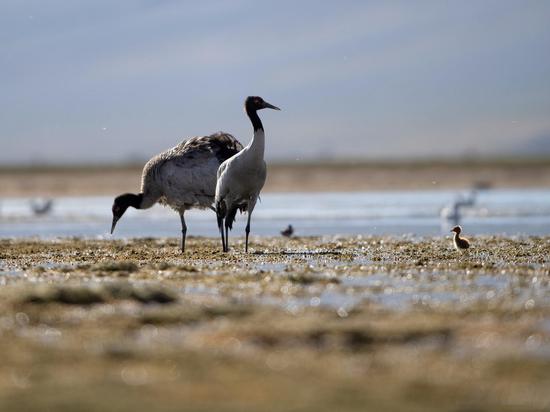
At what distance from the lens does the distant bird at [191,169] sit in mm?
21047

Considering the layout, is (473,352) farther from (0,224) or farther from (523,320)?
(0,224)

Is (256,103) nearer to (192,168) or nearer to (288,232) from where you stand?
(192,168)

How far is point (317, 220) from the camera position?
3422 cm

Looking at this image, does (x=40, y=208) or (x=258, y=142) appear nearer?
(x=258, y=142)

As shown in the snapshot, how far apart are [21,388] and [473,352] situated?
3723 millimetres

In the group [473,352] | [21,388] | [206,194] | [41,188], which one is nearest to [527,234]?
[206,194]

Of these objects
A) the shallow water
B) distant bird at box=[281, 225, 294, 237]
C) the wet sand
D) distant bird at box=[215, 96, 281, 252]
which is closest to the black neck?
distant bird at box=[215, 96, 281, 252]

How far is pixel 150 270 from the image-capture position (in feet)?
51.1

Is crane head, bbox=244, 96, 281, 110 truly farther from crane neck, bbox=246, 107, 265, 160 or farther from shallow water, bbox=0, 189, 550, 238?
shallow water, bbox=0, 189, 550, 238

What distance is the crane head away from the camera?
1980cm

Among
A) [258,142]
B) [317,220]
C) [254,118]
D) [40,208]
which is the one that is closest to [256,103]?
[254,118]

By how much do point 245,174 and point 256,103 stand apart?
171cm

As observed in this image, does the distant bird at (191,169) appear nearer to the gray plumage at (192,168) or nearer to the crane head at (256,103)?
the gray plumage at (192,168)

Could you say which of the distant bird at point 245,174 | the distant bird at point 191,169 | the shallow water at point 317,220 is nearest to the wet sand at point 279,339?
the distant bird at point 245,174
